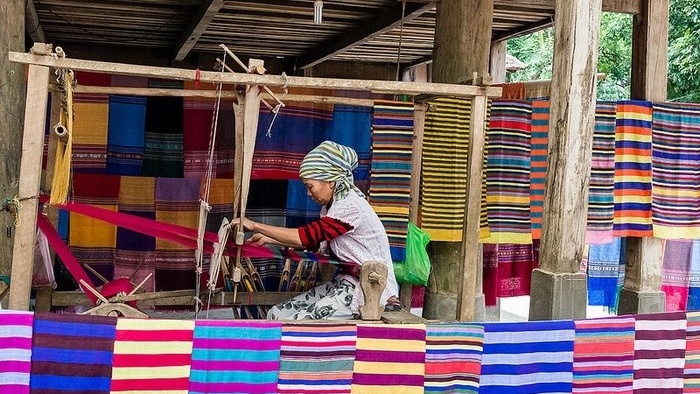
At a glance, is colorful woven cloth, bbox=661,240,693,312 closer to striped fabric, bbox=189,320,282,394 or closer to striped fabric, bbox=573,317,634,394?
striped fabric, bbox=573,317,634,394

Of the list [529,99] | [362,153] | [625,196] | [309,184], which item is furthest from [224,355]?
[625,196]

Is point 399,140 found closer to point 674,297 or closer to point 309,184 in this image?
point 309,184

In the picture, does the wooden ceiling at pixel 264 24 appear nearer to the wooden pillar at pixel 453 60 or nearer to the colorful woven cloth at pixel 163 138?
the wooden pillar at pixel 453 60

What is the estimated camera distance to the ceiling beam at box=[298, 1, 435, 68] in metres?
6.49

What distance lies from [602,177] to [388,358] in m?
3.16

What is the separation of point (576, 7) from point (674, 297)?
12.0 ft

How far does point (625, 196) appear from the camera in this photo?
5.99m

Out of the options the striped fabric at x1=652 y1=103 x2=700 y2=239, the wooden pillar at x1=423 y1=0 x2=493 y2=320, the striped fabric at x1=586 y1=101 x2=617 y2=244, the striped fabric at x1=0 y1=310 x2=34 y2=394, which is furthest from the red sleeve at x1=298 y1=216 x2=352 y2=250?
the striped fabric at x1=652 y1=103 x2=700 y2=239

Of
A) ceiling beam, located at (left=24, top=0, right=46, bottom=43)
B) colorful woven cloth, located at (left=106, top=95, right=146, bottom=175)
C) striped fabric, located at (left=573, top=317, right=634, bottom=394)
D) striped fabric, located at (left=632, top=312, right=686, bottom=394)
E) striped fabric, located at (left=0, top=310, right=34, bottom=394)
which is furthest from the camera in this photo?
ceiling beam, located at (left=24, top=0, right=46, bottom=43)

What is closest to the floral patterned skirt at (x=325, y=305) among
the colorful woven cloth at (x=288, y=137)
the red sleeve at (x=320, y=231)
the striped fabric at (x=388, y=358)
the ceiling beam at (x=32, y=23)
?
the red sleeve at (x=320, y=231)

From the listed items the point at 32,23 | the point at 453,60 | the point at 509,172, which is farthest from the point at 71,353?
the point at 32,23

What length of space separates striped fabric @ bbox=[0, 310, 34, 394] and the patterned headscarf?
1.67m

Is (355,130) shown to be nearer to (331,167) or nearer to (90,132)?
(331,167)

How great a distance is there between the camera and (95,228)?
19.0ft
